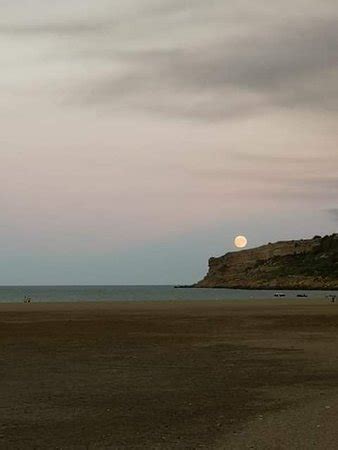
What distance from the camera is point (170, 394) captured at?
16.9m

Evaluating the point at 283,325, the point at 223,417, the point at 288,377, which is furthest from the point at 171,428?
the point at 283,325

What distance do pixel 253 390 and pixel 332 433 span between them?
5039 millimetres

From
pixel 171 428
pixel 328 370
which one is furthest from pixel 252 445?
pixel 328 370

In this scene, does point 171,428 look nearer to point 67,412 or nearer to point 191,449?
point 191,449

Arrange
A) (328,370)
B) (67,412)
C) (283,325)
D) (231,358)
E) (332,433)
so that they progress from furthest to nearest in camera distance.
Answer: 1. (283,325)
2. (231,358)
3. (328,370)
4. (67,412)
5. (332,433)

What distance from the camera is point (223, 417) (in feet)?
45.9

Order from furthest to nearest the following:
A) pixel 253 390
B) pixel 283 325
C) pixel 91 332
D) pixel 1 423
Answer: pixel 283 325
pixel 91 332
pixel 253 390
pixel 1 423

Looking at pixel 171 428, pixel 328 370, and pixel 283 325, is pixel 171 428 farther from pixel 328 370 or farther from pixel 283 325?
pixel 283 325

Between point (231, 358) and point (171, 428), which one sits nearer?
point (171, 428)

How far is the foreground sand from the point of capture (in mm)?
12281

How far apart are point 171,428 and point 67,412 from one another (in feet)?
8.78

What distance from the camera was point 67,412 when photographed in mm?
14602

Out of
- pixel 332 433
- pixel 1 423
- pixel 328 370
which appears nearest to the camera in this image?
pixel 332 433

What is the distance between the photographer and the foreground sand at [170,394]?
484 inches
